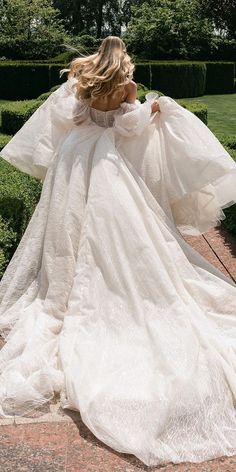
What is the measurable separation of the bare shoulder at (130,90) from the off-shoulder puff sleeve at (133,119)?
0.04 meters

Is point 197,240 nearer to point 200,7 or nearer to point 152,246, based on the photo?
point 152,246

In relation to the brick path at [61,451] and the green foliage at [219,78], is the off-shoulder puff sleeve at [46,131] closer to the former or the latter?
the brick path at [61,451]

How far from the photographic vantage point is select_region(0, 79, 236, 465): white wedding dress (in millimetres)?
2836

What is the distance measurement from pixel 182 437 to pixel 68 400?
22.8 inches

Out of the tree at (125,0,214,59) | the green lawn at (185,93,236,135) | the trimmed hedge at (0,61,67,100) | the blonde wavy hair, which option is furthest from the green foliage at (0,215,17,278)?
the tree at (125,0,214,59)

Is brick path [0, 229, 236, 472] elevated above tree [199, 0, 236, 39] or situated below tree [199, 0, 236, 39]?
above

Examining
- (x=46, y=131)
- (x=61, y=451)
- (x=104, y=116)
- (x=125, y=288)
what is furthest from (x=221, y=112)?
(x=61, y=451)

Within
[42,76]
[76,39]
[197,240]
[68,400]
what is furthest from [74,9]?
[68,400]

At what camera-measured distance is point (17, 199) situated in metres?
5.18

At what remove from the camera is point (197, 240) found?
18.9 ft

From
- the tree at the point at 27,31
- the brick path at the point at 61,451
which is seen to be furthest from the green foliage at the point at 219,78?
the brick path at the point at 61,451

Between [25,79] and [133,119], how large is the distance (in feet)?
60.1

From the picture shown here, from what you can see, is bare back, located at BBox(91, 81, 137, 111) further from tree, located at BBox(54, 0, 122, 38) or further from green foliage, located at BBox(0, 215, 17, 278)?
tree, located at BBox(54, 0, 122, 38)

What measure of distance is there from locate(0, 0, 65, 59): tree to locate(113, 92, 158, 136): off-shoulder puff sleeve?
74.9 feet
